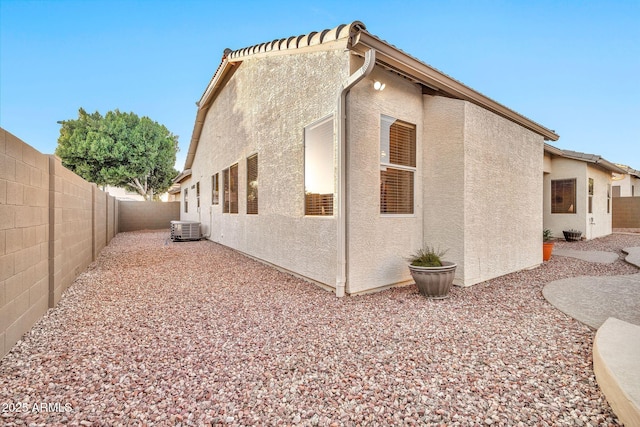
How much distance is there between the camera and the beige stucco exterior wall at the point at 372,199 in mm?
4547

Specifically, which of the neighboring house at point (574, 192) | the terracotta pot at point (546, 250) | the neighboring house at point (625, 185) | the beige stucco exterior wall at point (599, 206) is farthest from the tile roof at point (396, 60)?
the neighboring house at point (625, 185)

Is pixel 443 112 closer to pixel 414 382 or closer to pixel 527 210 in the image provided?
pixel 527 210

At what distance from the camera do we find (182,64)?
13.8m

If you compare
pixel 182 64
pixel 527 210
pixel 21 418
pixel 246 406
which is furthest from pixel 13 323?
pixel 182 64

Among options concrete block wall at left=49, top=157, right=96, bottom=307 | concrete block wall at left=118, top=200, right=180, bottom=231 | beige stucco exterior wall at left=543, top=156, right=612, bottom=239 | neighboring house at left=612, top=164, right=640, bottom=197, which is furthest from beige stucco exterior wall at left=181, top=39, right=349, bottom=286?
neighboring house at left=612, top=164, right=640, bottom=197

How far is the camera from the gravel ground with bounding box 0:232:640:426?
1.97m

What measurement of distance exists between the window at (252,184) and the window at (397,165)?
3.88 m

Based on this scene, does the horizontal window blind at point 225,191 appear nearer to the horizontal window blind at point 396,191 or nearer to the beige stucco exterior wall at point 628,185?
the horizontal window blind at point 396,191

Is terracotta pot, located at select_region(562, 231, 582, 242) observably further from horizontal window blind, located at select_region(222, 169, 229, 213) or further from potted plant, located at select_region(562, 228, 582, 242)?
horizontal window blind, located at select_region(222, 169, 229, 213)

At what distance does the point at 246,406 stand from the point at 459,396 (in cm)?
156

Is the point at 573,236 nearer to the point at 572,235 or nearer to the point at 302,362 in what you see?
the point at 572,235

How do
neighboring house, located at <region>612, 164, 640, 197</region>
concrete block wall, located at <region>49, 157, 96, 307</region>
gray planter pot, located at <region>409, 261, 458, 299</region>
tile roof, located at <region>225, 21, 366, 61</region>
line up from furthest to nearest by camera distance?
neighboring house, located at <region>612, 164, 640, 197</region> → gray planter pot, located at <region>409, 261, 458, 299</region> → concrete block wall, located at <region>49, 157, 96, 307</region> → tile roof, located at <region>225, 21, 366, 61</region>

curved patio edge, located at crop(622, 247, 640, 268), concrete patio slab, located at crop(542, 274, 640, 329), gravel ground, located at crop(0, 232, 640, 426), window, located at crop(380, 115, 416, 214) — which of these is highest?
window, located at crop(380, 115, 416, 214)

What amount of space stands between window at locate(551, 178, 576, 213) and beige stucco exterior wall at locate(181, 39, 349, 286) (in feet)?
40.0
